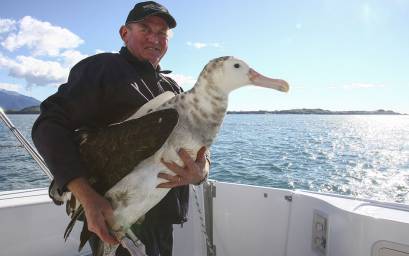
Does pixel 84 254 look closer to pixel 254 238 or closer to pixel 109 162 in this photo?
pixel 254 238

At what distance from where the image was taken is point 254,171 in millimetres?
17016

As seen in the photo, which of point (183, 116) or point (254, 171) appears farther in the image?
point (254, 171)

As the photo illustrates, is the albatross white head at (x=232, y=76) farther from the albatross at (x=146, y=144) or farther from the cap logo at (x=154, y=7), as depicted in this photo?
the cap logo at (x=154, y=7)

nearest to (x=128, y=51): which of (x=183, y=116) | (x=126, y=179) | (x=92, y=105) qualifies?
(x=92, y=105)

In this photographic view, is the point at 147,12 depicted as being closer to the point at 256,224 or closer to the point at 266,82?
the point at 266,82

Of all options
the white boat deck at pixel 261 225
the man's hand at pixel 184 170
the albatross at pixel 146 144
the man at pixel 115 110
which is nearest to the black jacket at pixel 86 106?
the man at pixel 115 110

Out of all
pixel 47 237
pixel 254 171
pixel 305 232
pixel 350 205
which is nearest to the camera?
pixel 350 205

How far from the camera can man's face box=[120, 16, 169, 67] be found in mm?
2667

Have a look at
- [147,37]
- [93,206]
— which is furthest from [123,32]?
[93,206]

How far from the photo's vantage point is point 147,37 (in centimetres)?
269

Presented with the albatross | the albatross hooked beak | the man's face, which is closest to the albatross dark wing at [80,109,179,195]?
the albatross

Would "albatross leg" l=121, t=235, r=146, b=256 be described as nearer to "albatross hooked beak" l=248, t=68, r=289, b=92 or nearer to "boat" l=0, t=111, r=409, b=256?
"boat" l=0, t=111, r=409, b=256

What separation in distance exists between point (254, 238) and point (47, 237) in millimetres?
2248

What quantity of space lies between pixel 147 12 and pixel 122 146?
0.96 m
